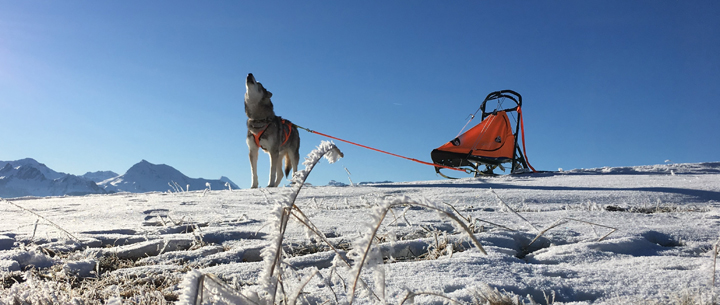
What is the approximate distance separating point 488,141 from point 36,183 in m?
217

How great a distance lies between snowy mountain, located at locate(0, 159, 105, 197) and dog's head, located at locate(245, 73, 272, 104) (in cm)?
18298

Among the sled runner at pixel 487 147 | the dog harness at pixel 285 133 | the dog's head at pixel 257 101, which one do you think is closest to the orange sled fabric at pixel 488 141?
the sled runner at pixel 487 147

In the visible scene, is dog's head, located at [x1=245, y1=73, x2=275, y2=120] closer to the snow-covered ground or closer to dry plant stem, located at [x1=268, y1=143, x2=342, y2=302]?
the snow-covered ground

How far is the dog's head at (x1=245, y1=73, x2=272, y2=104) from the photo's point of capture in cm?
651

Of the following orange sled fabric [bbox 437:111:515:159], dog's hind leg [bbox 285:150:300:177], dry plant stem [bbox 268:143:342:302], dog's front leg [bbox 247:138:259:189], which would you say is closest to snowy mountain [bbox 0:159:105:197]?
dog's hind leg [bbox 285:150:300:177]

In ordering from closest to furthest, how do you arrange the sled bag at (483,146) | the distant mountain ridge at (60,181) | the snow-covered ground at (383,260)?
the snow-covered ground at (383,260) < the sled bag at (483,146) < the distant mountain ridge at (60,181)

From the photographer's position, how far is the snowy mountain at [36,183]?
516ft

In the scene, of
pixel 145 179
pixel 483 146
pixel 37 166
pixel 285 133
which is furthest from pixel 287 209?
pixel 37 166

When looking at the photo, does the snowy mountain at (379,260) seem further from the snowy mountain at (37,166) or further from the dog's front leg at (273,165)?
the snowy mountain at (37,166)

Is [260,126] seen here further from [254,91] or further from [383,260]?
[383,260]

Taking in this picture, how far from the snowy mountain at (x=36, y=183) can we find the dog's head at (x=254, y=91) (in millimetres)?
182980

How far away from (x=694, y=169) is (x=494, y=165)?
3.18 meters

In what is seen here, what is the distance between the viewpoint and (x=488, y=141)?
7680 millimetres

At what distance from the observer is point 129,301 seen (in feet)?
2.87
